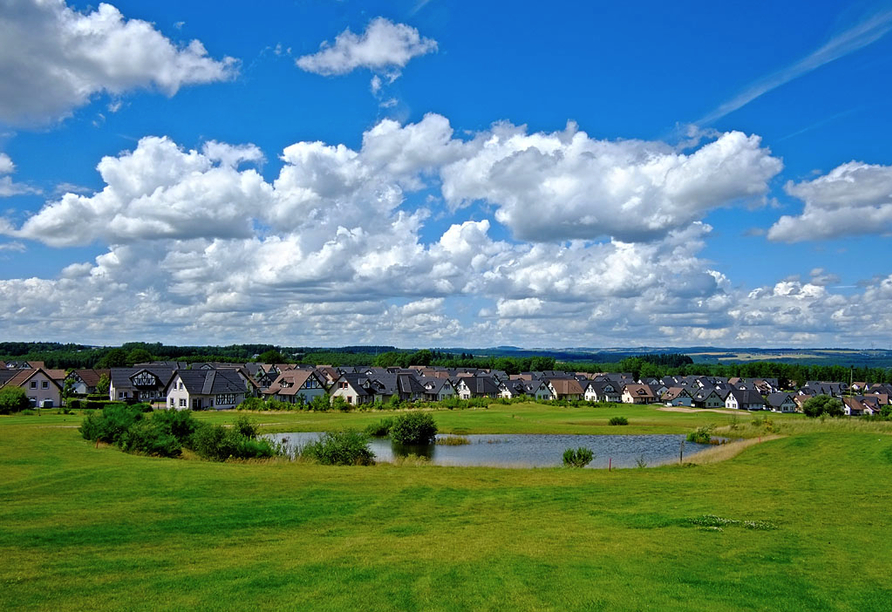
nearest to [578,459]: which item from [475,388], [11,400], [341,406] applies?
[341,406]

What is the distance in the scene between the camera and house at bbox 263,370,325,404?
101375 mm

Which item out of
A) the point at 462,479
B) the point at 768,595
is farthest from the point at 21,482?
the point at 768,595

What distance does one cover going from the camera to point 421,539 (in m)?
15.8

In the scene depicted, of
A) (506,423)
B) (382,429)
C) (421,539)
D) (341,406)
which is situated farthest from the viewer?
(341,406)

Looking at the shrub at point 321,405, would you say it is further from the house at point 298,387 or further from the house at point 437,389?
the house at point 437,389

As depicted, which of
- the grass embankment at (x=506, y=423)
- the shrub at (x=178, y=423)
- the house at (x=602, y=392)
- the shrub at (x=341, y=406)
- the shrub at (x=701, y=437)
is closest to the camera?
the shrub at (x=178, y=423)

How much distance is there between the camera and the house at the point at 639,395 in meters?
147

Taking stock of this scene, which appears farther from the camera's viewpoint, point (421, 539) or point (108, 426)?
point (108, 426)

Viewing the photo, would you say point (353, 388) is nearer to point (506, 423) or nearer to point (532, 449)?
point (506, 423)

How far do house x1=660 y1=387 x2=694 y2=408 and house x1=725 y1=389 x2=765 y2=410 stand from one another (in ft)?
24.7

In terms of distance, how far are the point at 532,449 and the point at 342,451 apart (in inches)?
819

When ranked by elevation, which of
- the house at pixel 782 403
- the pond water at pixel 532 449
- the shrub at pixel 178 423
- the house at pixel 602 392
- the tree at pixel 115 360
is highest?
the tree at pixel 115 360

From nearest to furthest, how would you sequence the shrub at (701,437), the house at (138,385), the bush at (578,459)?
1. the bush at (578,459)
2. the shrub at (701,437)
3. the house at (138,385)

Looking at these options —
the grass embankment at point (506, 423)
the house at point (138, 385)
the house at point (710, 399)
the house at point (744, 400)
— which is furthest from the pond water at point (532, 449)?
the house at point (710, 399)
